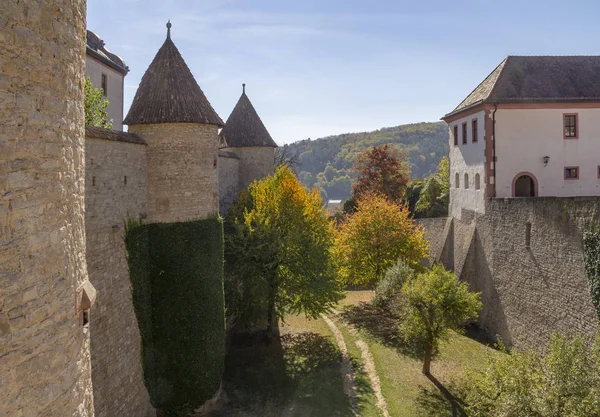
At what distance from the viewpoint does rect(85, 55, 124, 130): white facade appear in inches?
921

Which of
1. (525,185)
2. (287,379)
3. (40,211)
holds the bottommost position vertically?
(287,379)

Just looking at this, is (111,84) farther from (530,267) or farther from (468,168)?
(530,267)

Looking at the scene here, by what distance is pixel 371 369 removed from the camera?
18.5 metres

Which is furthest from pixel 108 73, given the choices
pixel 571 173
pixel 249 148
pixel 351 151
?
pixel 351 151

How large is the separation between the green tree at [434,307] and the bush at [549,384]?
616 cm

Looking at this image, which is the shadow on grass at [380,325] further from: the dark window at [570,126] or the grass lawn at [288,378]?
the dark window at [570,126]

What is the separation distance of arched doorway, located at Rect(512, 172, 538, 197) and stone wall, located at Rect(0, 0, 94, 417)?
2177 centimetres

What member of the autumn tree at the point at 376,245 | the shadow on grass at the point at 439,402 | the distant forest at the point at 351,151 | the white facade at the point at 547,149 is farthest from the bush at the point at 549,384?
the distant forest at the point at 351,151

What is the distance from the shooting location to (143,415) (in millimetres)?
13258

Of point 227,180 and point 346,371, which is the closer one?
point 346,371

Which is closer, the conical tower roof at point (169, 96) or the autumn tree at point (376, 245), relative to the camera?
the conical tower roof at point (169, 96)

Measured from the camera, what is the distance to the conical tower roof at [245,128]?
30766mm

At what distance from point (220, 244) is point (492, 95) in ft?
49.3

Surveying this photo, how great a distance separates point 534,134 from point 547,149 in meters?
1.05
